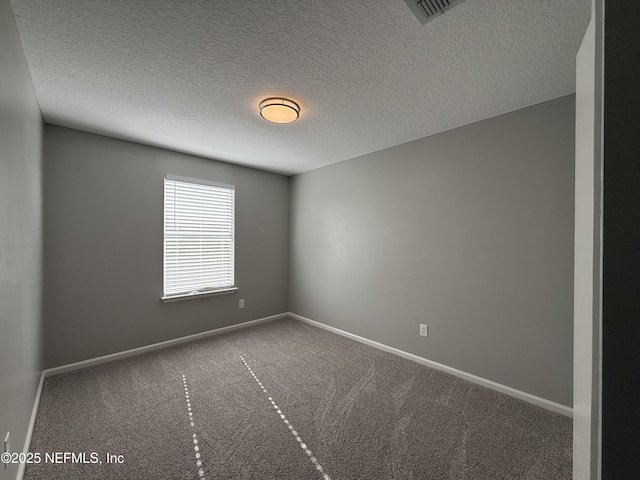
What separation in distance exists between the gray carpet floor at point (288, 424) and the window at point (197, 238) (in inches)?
40.6

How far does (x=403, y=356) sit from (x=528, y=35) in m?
2.91

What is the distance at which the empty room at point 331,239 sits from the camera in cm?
127

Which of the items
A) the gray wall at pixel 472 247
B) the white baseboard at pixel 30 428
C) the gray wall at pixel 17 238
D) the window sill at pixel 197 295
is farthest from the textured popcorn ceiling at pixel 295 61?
the white baseboard at pixel 30 428

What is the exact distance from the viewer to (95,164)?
2855 millimetres

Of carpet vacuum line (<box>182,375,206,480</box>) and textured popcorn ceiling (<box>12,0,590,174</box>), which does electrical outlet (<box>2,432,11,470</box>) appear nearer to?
carpet vacuum line (<box>182,375,206,480</box>)

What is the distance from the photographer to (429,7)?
1283 mm

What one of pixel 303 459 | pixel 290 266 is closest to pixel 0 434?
pixel 303 459

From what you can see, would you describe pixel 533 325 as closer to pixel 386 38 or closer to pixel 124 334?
pixel 386 38

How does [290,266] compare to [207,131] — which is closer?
[207,131]

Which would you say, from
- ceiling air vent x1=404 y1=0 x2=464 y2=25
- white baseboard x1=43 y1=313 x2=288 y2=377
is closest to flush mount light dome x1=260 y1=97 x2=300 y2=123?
ceiling air vent x1=404 y1=0 x2=464 y2=25

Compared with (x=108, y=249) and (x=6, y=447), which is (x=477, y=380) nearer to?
(x=6, y=447)

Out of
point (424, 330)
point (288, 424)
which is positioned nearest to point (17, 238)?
point (288, 424)

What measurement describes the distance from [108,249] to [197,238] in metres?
0.98

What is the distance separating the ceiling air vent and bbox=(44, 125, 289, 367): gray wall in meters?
3.12
